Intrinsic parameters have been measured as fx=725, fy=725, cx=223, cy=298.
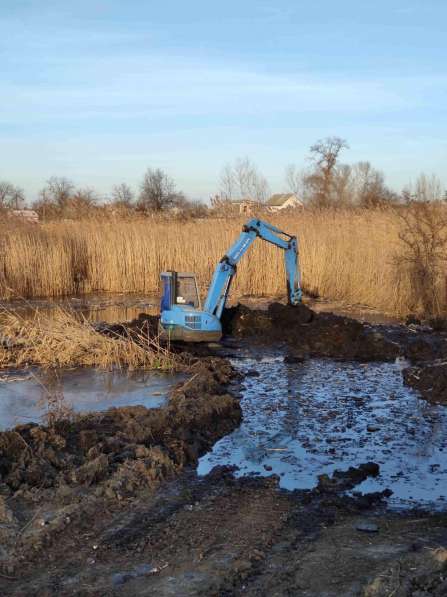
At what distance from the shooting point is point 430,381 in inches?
317

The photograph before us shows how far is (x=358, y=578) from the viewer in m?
3.59

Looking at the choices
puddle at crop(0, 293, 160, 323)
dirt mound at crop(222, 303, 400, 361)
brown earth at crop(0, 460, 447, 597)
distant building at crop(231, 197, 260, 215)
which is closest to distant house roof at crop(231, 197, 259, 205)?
distant building at crop(231, 197, 260, 215)

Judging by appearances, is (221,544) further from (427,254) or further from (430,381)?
(427,254)

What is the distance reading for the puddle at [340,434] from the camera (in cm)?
541

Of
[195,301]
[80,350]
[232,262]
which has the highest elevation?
[232,262]

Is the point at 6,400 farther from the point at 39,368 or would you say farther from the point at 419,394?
the point at 419,394

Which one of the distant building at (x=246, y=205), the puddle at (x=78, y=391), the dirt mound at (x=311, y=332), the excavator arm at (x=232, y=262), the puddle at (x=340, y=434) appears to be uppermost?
the distant building at (x=246, y=205)

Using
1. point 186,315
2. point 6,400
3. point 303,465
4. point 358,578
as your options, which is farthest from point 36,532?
point 186,315

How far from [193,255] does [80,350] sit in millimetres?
9539

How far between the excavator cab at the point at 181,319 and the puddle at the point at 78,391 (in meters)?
1.33

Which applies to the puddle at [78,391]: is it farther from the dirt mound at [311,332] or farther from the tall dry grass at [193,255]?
the tall dry grass at [193,255]

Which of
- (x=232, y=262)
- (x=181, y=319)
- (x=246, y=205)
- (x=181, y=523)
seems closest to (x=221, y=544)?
(x=181, y=523)

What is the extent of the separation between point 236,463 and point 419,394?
3.04 meters

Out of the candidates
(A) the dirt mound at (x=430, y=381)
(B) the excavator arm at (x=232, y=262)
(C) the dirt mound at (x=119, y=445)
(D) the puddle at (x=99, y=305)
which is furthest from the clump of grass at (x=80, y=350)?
(D) the puddle at (x=99, y=305)
